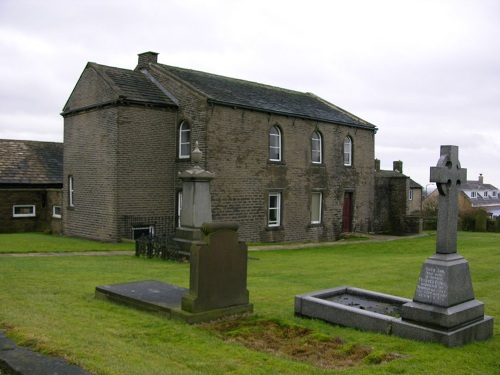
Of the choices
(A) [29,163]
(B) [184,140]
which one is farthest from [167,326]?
(A) [29,163]

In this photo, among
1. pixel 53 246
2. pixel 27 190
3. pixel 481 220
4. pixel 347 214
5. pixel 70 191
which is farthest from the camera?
pixel 481 220

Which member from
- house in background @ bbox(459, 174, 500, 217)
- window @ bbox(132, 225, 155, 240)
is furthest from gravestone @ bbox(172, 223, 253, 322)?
house in background @ bbox(459, 174, 500, 217)

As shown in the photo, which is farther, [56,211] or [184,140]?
[56,211]

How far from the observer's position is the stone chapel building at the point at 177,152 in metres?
22.9

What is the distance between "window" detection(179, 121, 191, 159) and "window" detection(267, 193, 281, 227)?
200 inches

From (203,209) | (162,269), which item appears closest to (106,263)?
(162,269)

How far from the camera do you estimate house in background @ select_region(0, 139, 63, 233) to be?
28.4 meters

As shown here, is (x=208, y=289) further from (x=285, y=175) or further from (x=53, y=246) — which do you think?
(x=285, y=175)

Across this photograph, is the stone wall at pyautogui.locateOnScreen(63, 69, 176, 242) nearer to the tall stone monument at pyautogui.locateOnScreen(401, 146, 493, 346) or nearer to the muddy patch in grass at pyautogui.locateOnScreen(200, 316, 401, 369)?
the muddy patch in grass at pyautogui.locateOnScreen(200, 316, 401, 369)

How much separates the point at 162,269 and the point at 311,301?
7.07 meters

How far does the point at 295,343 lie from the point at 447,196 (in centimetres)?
322

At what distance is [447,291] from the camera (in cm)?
740

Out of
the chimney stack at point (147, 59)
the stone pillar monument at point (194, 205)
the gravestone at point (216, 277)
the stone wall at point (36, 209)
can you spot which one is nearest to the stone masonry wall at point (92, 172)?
the stone wall at point (36, 209)

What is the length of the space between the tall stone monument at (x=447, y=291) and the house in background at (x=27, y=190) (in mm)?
23588
